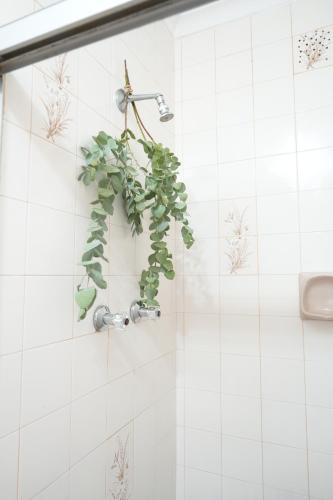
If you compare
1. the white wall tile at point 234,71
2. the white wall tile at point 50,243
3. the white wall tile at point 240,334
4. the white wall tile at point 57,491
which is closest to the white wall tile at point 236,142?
the white wall tile at point 234,71

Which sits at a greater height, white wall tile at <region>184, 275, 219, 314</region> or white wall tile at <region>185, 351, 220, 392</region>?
white wall tile at <region>184, 275, 219, 314</region>

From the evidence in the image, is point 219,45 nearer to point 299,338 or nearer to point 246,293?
point 246,293

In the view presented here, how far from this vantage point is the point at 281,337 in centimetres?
127

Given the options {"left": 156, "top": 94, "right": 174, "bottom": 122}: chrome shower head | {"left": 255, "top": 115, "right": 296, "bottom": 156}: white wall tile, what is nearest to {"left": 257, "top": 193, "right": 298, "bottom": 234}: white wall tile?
{"left": 255, "top": 115, "right": 296, "bottom": 156}: white wall tile

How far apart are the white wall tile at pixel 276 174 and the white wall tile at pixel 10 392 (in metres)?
1.11

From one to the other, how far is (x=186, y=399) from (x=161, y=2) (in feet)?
4.75

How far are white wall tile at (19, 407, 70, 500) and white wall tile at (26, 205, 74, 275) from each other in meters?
0.37

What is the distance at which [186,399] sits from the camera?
4.71ft

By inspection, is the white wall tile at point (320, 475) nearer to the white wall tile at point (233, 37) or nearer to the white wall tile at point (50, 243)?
the white wall tile at point (50, 243)

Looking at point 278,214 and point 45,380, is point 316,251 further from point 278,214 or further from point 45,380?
point 45,380

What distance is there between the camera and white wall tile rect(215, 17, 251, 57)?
1.42 m

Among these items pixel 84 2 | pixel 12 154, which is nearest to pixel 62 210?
pixel 12 154

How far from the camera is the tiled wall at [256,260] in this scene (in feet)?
4.02

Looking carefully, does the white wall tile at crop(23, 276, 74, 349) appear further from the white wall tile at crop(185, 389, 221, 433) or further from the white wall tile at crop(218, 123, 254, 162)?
the white wall tile at crop(218, 123, 254, 162)
